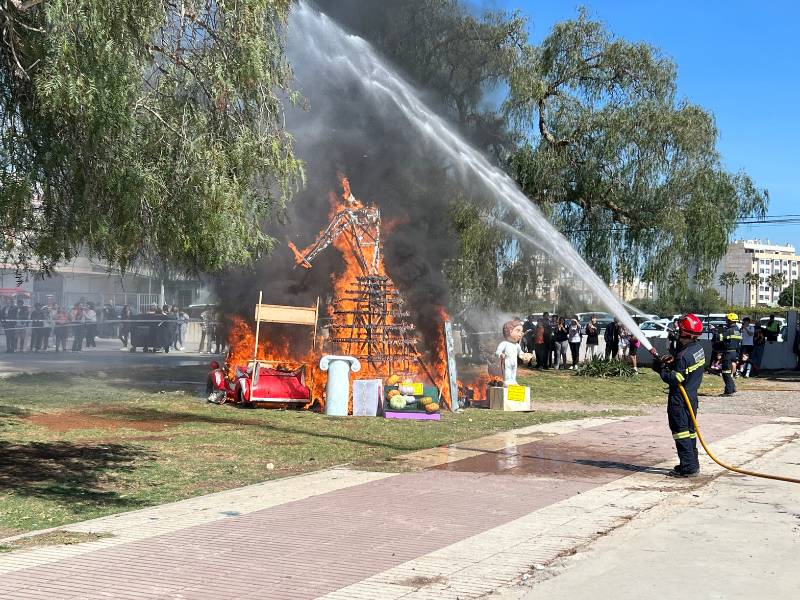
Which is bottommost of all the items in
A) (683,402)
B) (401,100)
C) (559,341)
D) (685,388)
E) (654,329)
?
(683,402)

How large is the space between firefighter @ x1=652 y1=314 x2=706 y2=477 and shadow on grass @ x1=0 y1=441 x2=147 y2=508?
16.6 ft

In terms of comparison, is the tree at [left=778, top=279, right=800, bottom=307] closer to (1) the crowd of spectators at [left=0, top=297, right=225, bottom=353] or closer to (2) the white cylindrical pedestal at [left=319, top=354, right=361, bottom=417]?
(1) the crowd of spectators at [left=0, top=297, right=225, bottom=353]

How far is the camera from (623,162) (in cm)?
2386

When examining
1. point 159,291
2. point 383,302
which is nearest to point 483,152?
point 383,302

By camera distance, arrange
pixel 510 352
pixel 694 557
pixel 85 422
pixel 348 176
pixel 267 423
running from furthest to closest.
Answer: pixel 348 176 → pixel 510 352 → pixel 267 423 → pixel 85 422 → pixel 694 557

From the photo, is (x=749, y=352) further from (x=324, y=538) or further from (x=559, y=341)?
(x=324, y=538)

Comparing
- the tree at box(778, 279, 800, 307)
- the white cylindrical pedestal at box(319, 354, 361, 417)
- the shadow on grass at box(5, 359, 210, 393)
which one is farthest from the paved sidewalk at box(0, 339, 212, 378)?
the tree at box(778, 279, 800, 307)

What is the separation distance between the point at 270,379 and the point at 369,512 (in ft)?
26.1

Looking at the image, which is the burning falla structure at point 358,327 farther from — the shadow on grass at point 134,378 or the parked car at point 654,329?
the parked car at point 654,329

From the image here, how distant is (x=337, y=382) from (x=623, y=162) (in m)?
12.6

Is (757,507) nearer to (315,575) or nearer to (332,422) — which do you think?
(315,575)

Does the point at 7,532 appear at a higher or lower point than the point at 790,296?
lower

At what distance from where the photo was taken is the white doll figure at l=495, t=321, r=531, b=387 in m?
15.4

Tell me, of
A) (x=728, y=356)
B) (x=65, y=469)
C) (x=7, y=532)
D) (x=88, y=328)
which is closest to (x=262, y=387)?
(x=65, y=469)
